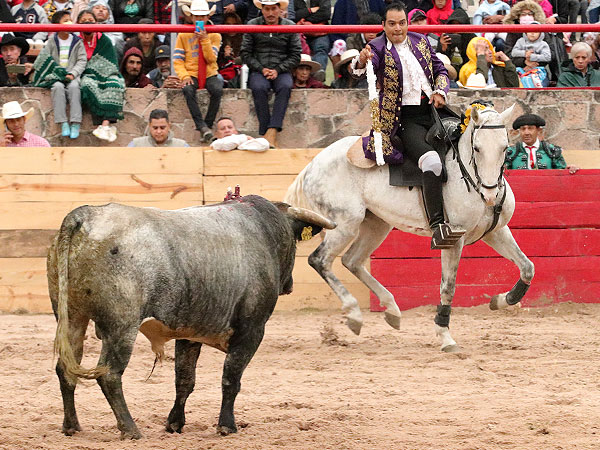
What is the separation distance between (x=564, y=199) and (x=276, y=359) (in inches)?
144

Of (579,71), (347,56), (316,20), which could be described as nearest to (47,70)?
(347,56)

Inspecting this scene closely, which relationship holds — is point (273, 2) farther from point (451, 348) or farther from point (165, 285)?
point (165, 285)

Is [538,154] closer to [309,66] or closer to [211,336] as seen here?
[309,66]

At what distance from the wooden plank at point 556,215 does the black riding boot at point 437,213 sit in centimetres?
214

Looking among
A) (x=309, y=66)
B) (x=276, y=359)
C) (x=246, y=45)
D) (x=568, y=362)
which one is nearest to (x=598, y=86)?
(x=309, y=66)

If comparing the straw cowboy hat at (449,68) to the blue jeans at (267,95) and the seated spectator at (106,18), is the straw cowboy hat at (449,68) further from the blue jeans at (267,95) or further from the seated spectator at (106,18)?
the seated spectator at (106,18)

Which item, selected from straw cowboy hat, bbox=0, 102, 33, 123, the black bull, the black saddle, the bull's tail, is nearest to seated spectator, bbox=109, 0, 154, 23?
straw cowboy hat, bbox=0, 102, 33, 123

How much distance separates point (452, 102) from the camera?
1048 cm

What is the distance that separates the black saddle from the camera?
24.0 ft

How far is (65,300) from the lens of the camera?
4438mm

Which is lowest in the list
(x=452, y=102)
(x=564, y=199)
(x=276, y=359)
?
(x=276, y=359)

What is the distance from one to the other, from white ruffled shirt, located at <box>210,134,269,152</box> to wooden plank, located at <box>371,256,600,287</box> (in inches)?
58.1

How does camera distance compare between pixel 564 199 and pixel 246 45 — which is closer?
pixel 564 199

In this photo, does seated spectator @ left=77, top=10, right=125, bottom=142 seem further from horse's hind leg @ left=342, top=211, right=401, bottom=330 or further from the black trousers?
the black trousers
